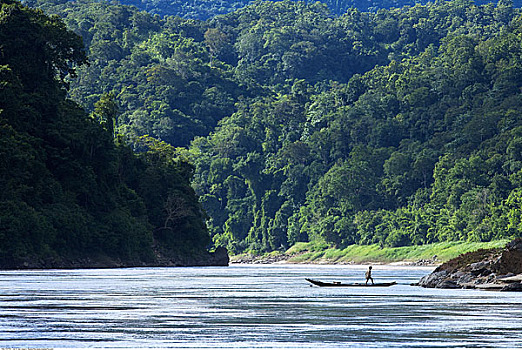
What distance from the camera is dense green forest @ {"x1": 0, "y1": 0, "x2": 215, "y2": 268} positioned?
108250 mm

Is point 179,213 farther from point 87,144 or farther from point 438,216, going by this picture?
point 438,216

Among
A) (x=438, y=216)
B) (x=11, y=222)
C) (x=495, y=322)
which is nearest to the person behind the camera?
(x=495, y=322)

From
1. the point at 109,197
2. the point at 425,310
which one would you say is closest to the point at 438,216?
the point at 109,197

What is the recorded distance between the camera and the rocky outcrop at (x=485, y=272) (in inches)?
2264

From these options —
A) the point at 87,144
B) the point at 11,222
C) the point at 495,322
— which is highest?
Answer: the point at 87,144

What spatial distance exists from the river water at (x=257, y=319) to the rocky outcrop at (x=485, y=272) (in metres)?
4.29

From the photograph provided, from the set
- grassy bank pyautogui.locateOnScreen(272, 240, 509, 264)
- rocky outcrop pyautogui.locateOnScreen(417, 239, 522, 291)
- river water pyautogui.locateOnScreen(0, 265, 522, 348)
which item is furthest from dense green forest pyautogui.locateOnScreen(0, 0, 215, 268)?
river water pyautogui.locateOnScreen(0, 265, 522, 348)

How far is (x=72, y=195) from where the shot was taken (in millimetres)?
123438

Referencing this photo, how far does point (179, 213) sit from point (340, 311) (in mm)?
111185

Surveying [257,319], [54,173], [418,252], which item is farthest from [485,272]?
[418,252]

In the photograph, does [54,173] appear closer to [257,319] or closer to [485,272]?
[485,272]

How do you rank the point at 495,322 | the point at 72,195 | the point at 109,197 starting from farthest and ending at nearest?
the point at 109,197, the point at 72,195, the point at 495,322

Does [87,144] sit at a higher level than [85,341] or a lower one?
higher

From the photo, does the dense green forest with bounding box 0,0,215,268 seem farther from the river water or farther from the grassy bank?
the river water
